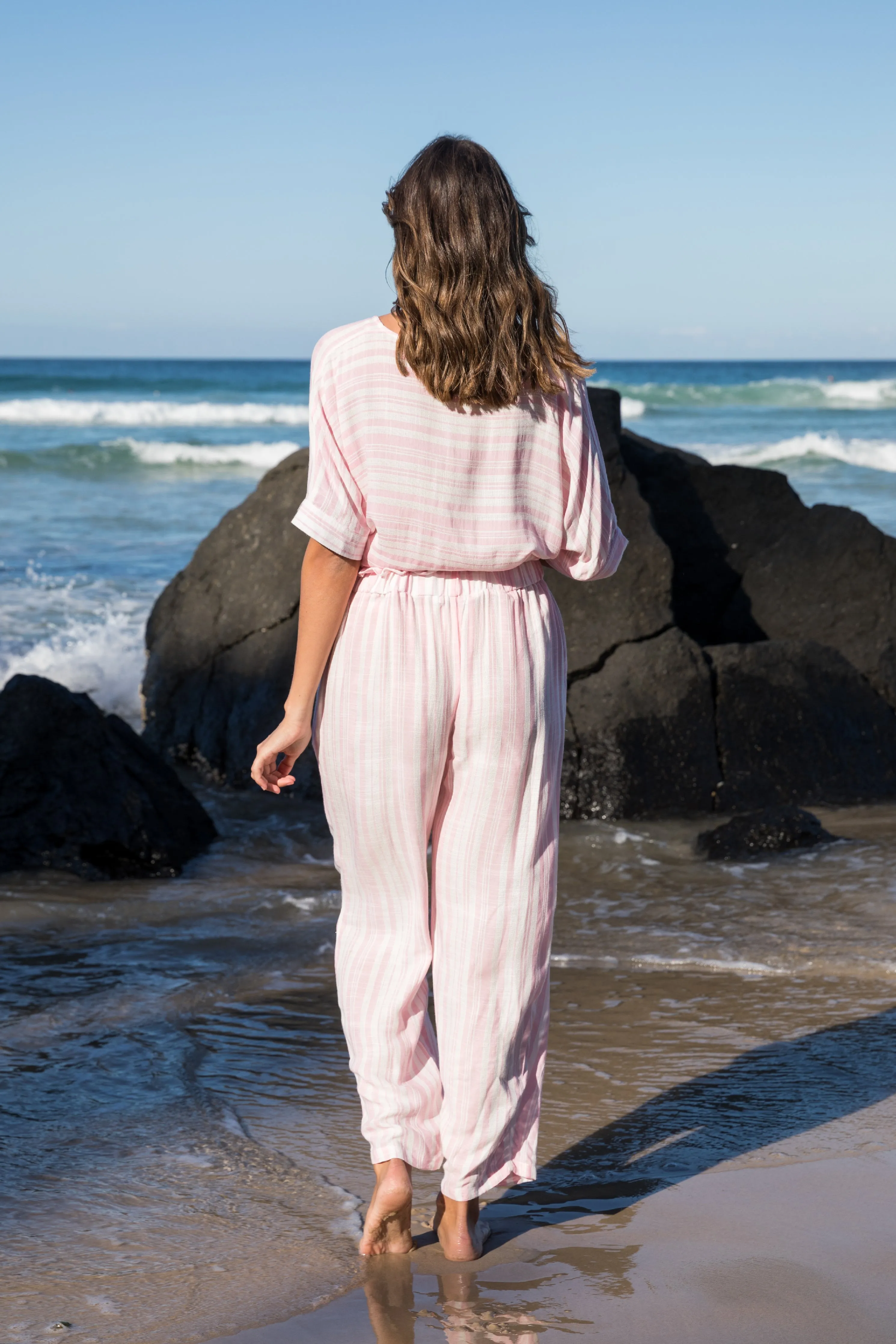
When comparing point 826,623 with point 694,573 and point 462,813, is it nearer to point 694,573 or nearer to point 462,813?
point 694,573

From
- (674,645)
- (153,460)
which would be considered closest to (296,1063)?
(674,645)

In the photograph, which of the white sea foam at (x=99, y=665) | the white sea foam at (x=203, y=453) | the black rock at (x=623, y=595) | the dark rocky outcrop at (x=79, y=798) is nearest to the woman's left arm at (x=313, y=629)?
the dark rocky outcrop at (x=79, y=798)

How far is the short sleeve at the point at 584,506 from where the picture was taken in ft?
7.60

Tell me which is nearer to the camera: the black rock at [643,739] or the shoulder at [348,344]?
the shoulder at [348,344]

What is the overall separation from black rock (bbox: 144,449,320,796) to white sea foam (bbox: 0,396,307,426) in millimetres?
27732

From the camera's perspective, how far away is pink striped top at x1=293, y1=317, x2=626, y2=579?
2.22 meters

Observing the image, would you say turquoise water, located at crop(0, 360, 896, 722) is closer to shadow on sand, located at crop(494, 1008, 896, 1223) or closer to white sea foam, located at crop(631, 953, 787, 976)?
white sea foam, located at crop(631, 953, 787, 976)

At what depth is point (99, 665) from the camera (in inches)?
321

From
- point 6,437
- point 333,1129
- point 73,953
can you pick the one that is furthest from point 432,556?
point 6,437

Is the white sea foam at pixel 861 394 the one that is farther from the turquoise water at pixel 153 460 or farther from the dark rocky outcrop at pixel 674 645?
the dark rocky outcrop at pixel 674 645

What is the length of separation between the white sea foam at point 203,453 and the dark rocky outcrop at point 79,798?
1896cm

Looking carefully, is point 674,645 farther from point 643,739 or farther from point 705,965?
point 705,965

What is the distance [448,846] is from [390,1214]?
2.14 ft

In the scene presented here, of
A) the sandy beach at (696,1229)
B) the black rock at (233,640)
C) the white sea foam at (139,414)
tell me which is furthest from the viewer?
the white sea foam at (139,414)
